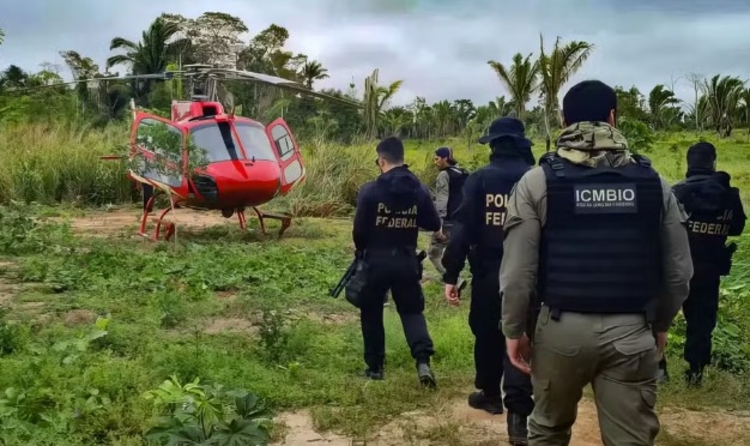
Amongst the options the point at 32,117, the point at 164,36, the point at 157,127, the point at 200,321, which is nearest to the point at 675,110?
the point at 164,36

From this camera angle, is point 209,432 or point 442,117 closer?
point 209,432

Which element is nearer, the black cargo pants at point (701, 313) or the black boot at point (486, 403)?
the black boot at point (486, 403)

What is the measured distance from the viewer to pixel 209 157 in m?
11.7

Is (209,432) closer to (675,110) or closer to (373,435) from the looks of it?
(373,435)

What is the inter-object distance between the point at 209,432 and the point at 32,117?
21.3 metres

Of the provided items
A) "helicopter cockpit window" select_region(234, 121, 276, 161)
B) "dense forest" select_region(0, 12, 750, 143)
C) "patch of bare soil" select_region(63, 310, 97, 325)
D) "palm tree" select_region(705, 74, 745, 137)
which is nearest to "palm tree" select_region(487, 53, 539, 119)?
"dense forest" select_region(0, 12, 750, 143)

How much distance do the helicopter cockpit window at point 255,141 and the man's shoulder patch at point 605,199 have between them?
9.59 meters

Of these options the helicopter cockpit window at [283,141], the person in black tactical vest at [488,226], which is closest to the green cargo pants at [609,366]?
the person in black tactical vest at [488,226]

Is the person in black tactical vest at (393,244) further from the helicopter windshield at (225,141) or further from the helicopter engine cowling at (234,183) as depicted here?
the helicopter windshield at (225,141)

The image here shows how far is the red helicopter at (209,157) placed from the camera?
11352 millimetres

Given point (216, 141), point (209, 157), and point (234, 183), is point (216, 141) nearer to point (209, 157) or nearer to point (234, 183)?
point (209, 157)

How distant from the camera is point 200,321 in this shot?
6766mm

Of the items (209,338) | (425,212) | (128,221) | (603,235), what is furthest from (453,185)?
(128,221)

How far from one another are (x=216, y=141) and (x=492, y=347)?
8149mm
